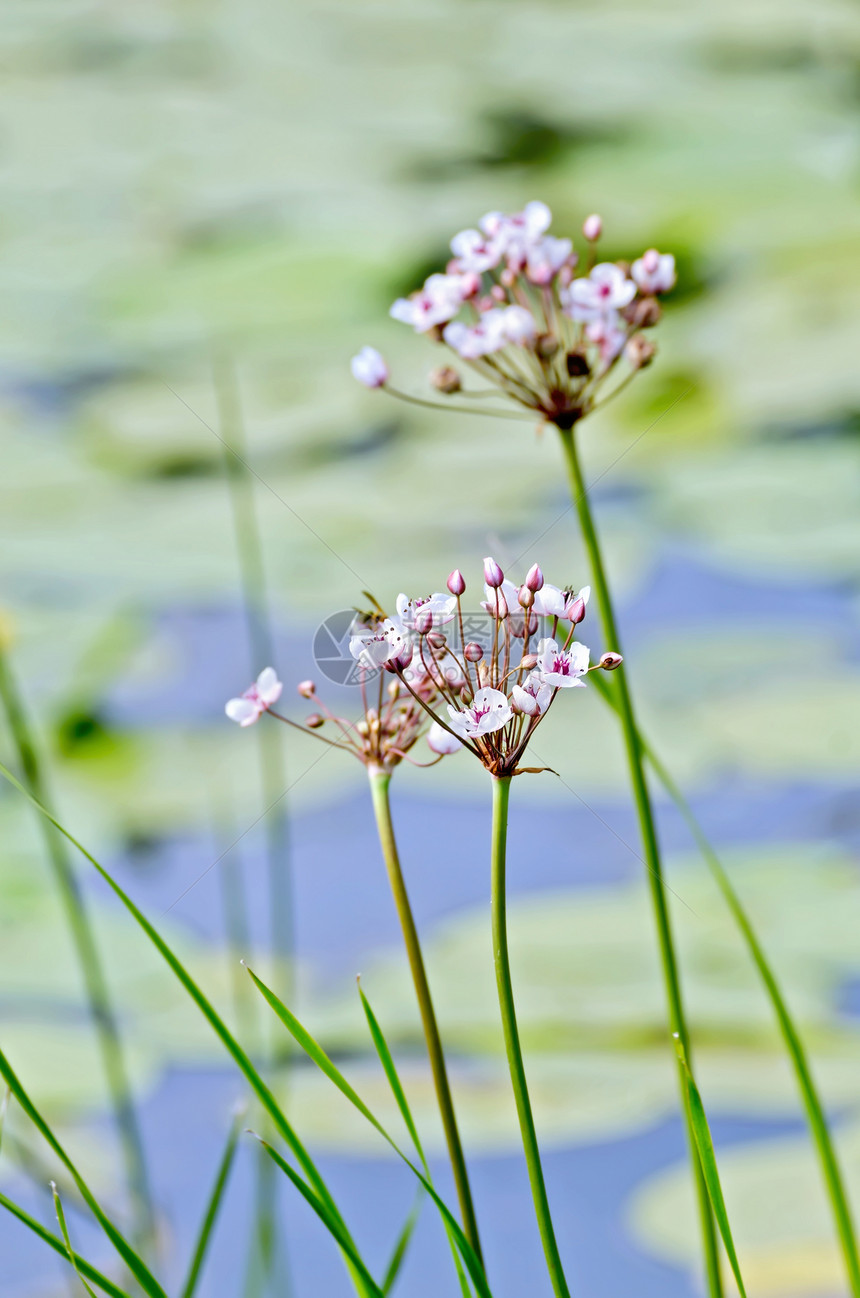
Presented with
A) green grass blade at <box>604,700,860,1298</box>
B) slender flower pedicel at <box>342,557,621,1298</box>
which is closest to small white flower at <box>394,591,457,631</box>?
slender flower pedicel at <box>342,557,621,1298</box>

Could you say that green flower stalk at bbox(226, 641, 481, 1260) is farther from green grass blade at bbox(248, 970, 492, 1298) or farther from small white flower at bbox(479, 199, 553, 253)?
small white flower at bbox(479, 199, 553, 253)

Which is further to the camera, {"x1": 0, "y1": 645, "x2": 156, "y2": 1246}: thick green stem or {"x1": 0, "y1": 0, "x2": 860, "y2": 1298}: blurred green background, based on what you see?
{"x1": 0, "y1": 0, "x2": 860, "y2": 1298}: blurred green background

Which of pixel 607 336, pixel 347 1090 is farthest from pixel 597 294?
pixel 347 1090

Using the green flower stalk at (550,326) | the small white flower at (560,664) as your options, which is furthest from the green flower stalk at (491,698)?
the green flower stalk at (550,326)

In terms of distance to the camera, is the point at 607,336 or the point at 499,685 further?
the point at 607,336

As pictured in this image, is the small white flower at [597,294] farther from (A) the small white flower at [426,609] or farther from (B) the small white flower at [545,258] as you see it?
(A) the small white flower at [426,609]

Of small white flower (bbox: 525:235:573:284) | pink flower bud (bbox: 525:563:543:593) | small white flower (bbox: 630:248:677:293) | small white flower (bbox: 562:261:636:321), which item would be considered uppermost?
small white flower (bbox: 525:235:573:284)

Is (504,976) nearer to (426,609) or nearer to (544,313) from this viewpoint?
(426,609)
